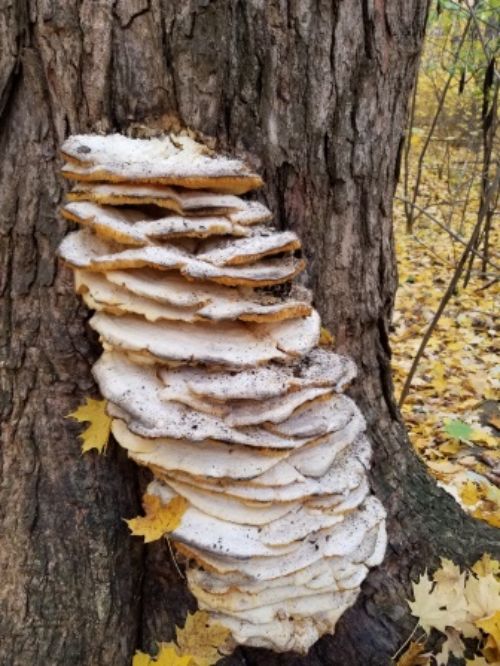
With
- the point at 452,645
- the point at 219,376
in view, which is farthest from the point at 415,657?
the point at 219,376

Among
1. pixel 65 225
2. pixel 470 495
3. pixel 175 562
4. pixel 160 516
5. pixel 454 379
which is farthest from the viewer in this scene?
pixel 454 379

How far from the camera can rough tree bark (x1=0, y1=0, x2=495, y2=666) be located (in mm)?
1777

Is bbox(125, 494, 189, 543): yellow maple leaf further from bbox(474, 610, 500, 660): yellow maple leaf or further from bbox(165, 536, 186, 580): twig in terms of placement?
bbox(474, 610, 500, 660): yellow maple leaf

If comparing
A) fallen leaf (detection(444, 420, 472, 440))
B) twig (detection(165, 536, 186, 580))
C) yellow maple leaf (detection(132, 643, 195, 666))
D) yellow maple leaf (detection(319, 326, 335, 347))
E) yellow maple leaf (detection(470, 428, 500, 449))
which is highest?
yellow maple leaf (detection(319, 326, 335, 347))

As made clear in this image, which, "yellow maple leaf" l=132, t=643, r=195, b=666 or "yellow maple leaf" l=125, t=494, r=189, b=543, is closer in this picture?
"yellow maple leaf" l=125, t=494, r=189, b=543

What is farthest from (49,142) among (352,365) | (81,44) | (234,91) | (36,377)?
(352,365)

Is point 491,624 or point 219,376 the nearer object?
point 219,376

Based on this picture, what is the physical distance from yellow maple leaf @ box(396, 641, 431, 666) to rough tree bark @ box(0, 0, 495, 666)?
48 mm

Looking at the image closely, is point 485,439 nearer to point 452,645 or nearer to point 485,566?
point 485,566

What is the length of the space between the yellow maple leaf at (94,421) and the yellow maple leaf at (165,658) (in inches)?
25.8

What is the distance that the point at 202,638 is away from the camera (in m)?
1.92

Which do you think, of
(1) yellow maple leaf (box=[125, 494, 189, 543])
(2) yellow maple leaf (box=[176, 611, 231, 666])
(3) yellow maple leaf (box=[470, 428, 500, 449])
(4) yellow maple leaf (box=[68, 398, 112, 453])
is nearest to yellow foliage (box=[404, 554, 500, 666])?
(2) yellow maple leaf (box=[176, 611, 231, 666])

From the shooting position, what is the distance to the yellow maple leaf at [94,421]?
76.9 inches

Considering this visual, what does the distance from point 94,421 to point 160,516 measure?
388 millimetres
